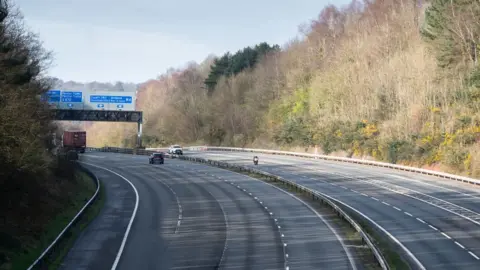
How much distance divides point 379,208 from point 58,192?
19.9 metres

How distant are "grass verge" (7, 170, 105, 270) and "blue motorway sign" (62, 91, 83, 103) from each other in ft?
164

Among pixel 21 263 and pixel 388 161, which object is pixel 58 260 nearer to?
pixel 21 263

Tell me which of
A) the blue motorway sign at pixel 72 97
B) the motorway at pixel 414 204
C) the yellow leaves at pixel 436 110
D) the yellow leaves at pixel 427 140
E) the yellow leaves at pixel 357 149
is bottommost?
the motorway at pixel 414 204

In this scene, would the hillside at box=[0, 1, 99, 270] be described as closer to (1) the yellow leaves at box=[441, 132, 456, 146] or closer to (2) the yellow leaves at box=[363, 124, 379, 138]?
(1) the yellow leaves at box=[441, 132, 456, 146]

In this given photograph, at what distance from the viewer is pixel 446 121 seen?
209 ft

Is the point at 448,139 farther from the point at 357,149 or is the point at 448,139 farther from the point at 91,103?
the point at 91,103

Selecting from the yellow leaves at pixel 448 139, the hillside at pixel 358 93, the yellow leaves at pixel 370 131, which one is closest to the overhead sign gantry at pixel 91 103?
the hillside at pixel 358 93

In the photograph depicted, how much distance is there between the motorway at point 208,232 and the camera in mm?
24180

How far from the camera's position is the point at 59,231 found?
29.4 metres

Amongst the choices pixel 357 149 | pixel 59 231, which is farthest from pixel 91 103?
pixel 59 231

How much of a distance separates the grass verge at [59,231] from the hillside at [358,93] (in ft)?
→ 104

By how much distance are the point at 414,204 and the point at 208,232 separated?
1553 cm

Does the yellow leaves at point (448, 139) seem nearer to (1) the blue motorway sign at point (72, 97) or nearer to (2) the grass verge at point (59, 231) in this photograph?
(2) the grass verge at point (59, 231)

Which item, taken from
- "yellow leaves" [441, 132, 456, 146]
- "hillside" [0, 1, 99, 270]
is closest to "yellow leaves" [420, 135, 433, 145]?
"yellow leaves" [441, 132, 456, 146]
